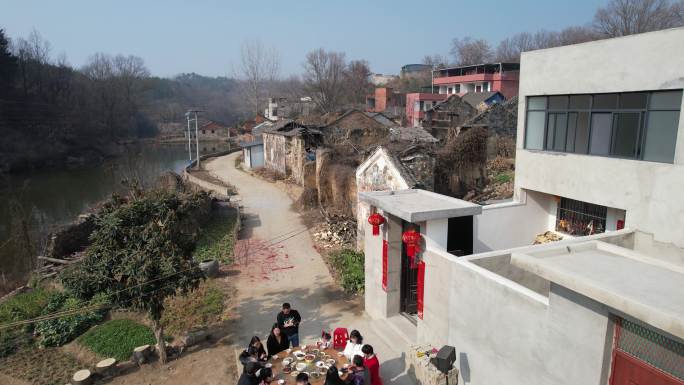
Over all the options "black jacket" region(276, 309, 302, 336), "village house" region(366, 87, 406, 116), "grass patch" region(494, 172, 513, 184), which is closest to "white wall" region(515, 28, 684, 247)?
"black jacket" region(276, 309, 302, 336)

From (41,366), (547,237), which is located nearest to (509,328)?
(547,237)

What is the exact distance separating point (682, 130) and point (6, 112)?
177 ft

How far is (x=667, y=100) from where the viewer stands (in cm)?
805

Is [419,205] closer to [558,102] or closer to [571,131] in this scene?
[571,131]

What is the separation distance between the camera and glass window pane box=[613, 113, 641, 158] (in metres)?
8.66

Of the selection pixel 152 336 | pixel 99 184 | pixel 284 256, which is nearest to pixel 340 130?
pixel 284 256

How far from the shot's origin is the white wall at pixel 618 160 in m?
7.91

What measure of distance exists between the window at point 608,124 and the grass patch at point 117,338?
10468mm

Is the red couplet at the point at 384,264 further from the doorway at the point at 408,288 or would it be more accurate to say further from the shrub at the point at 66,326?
the shrub at the point at 66,326

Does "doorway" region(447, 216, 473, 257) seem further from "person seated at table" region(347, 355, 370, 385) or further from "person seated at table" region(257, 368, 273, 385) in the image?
"person seated at table" region(257, 368, 273, 385)

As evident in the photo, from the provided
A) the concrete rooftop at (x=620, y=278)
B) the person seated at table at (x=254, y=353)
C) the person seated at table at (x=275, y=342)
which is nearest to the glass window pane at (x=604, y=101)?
the concrete rooftop at (x=620, y=278)

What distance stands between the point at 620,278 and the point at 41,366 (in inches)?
417

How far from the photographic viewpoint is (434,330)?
7.80 m

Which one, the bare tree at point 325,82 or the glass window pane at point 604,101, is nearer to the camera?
the glass window pane at point 604,101
